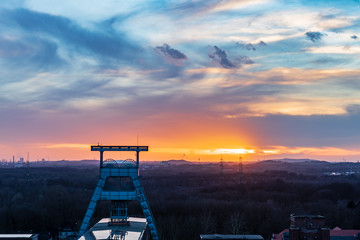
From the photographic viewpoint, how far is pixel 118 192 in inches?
1841

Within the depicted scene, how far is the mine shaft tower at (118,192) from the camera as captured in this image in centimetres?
4669

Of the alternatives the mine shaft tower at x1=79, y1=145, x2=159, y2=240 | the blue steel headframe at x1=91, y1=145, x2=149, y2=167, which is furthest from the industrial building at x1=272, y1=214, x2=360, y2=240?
the blue steel headframe at x1=91, y1=145, x2=149, y2=167

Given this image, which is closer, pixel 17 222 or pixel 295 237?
pixel 295 237

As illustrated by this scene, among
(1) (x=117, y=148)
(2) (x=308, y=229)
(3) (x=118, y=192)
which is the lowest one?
(2) (x=308, y=229)

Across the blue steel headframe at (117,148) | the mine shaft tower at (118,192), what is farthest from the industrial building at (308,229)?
the blue steel headframe at (117,148)

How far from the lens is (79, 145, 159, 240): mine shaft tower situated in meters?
46.7

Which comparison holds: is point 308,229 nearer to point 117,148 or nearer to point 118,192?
point 118,192

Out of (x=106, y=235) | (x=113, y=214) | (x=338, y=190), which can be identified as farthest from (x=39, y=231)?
(x=338, y=190)

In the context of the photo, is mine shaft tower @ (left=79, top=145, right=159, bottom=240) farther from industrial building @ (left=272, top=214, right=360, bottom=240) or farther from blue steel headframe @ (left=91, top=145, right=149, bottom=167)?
industrial building @ (left=272, top=214, right=360, bottom=240)

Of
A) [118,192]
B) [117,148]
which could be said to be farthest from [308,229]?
[117,148]

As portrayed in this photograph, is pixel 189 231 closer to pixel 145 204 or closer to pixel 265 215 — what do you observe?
pixel 265 215

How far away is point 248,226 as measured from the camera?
87875 mm

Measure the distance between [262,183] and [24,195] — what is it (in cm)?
6492

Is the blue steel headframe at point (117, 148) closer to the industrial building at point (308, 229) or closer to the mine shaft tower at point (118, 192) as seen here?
the mine shaft tower at point (118, 192)
